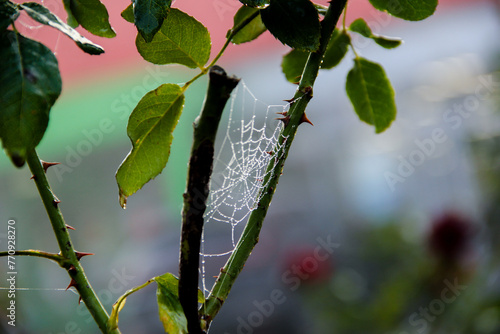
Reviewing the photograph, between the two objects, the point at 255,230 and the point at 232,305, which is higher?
the point at 255,230

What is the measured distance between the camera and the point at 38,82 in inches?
9.1

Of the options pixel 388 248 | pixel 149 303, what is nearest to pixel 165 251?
pixel 149 303

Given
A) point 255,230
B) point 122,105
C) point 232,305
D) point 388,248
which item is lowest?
point 232,305

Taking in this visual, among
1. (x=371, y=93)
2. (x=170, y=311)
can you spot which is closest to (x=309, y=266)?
(x=371, y=93)

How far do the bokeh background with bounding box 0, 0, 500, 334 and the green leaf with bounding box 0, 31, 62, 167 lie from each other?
2.37 ft

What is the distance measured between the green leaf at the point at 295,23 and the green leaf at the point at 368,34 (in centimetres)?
12

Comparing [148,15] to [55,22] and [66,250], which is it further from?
[66,250]

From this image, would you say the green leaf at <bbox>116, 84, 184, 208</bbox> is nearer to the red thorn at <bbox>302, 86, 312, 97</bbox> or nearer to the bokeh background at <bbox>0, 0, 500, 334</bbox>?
the red thorn at <bbox>302, 86, 312, 97</bbox>

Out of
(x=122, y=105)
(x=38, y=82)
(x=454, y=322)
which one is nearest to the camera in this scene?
(x=38, y=82)

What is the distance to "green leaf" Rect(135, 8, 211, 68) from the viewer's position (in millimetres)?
299

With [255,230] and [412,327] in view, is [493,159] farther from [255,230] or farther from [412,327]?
[255,230]

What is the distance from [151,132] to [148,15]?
86mm

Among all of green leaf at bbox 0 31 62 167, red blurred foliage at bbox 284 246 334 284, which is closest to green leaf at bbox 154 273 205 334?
green leaf at bbox 0 31 62 167

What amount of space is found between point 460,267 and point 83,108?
2.16 meters
